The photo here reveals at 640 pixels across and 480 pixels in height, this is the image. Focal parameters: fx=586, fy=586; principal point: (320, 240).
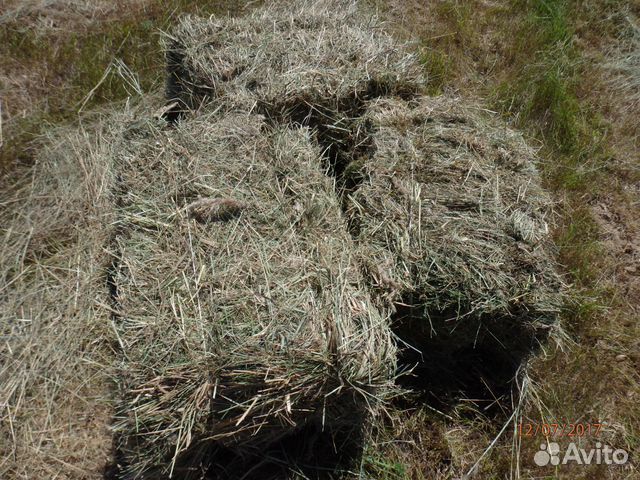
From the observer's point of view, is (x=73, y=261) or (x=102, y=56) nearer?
(x=73, y=261)

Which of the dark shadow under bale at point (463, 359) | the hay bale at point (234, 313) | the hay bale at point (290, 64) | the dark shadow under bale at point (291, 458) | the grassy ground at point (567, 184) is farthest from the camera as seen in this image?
the hay bale at point (290, 64)

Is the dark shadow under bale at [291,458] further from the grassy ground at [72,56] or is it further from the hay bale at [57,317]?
the grassy ground at [72,56]

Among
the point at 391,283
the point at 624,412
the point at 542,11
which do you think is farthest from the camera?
the point at 542,11

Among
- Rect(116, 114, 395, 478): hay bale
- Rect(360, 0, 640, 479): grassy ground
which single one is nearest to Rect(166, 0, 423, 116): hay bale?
Rect(116, 114, 395, 478): hay bale

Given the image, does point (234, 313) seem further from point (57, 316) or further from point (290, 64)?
point (290, 64)

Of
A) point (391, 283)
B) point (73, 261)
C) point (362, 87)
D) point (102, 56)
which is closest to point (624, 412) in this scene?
point (391, 283)

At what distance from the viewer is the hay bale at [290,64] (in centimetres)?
371

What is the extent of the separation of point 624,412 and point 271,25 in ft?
11.2

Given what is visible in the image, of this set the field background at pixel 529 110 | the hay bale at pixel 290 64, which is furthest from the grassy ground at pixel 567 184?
the hay bale at pixel 290 64

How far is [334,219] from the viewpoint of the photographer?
3117 millimetres

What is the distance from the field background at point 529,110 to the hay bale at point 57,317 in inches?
15.9

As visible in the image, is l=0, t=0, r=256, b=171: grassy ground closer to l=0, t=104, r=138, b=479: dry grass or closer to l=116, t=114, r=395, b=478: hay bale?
l=0, t=104, r=138, b=479: dry grass

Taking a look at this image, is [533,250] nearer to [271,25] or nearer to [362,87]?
[362,87]

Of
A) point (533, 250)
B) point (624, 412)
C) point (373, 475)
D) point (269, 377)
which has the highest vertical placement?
point (533, 250)
